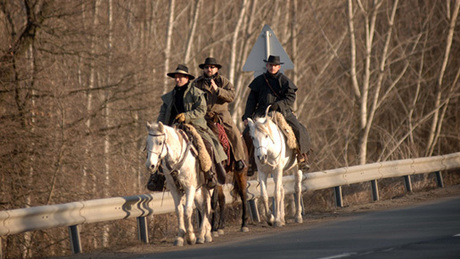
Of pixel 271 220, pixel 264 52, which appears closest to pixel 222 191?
pixel 271 220

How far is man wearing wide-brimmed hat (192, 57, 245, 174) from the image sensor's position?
15.1m

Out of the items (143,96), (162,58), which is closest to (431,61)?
(162,58)

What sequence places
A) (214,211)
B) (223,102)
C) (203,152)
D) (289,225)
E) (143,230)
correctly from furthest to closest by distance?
(223,102), (289,225), (214,211), (143,230), (203,152)

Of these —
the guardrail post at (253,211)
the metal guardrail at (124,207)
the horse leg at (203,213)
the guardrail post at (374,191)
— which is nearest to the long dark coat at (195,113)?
the horse leg at (203,213)

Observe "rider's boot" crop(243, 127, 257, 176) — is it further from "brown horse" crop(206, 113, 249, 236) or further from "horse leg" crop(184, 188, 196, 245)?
"horse leg" crop(184, 188, 196, 245)

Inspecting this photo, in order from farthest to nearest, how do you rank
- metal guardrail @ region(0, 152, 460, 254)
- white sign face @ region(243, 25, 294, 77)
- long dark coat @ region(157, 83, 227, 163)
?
white sign face @ region(243, 25, 294, 77), long dark coat @ region(157, 83, 227, 163), metal guardrail @ region(0, 152, 460, 254)

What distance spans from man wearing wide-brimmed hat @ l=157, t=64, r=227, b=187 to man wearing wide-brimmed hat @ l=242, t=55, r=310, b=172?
73.6 inches

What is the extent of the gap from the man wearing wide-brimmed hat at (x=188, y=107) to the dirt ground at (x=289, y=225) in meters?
1.23

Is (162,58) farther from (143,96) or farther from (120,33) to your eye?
(143,96)

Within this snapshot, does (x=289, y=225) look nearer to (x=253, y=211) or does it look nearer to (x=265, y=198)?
(x=265, y=198)

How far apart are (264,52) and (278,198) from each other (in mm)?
3272

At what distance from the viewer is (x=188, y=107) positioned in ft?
45.9

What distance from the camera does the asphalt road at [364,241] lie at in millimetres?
10609

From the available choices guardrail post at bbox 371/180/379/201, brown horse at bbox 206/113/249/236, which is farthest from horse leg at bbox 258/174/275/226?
guardrail post at bbox 371/180/379/201
